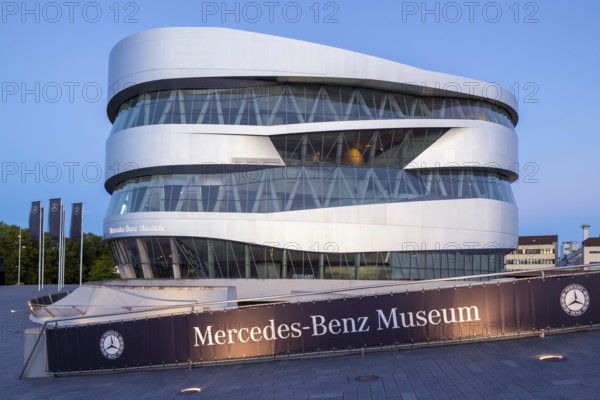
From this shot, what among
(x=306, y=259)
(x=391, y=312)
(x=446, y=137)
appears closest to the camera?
(x=391, y=312)

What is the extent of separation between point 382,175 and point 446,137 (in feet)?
18.6

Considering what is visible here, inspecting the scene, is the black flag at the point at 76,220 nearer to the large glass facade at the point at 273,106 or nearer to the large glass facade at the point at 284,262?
the large glass facade at the point at 273,106

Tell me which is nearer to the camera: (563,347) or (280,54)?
(563,347)

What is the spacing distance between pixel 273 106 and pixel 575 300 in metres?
29.7

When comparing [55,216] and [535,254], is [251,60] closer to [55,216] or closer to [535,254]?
[55,216]

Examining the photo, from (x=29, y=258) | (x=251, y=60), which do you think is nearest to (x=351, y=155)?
(x=251, y=60)

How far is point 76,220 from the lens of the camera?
53.8m

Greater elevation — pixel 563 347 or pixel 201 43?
pixel 201 43

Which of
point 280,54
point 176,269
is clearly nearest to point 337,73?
point 280,54

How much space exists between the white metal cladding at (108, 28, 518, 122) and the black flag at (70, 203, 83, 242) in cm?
1726

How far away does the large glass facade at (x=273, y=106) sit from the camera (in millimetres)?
40906

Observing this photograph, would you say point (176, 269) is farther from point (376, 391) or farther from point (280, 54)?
point (376, 391)

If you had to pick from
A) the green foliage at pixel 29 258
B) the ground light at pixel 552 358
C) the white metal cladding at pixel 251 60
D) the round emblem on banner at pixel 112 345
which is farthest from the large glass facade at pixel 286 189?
the green foliage at pixel 29 258

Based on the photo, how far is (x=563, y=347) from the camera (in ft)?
42.7
